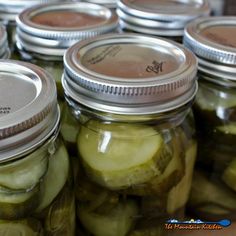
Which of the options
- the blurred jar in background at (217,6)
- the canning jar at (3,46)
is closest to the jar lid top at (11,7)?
the canning jar at (3,46)

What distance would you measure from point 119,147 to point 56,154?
72 millimetres

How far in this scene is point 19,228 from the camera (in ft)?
1.42

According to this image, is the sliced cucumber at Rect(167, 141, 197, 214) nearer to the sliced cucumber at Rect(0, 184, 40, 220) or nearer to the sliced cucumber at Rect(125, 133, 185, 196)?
the sliced cucumber at Rect(125, 133, 185, 196)

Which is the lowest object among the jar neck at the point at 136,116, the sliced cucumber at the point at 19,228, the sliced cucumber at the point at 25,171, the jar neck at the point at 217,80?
the sliced cucumber at the point at 19,228

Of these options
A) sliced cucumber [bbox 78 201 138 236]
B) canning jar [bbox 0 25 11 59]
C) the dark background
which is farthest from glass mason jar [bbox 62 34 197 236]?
the dark background

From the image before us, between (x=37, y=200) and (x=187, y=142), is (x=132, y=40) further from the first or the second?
(x=37, y=200)

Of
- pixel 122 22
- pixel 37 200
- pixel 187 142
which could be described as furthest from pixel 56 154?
pixel 122 22

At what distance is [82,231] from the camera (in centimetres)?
57

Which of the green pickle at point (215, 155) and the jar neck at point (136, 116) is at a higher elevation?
the jar neck at point (136, 116)

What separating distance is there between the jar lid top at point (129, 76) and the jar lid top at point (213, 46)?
0.03 meters

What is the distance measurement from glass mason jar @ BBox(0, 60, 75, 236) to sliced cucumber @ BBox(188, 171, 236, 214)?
0.71 ft

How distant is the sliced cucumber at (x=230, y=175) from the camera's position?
58 cm

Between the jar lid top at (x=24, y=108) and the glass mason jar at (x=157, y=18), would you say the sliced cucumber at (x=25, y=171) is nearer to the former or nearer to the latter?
the jar lid top at (x=24, y=108)

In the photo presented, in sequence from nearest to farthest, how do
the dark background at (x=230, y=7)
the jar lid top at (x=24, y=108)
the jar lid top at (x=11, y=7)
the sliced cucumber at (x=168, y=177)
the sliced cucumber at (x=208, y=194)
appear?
1. the jar lid top at (x=24, y=108)
2. the sliced cucumber at (x=168, y=177)
3. the sliced cucumber at (x=208, y=194)
4. the jar lid top at (x=11, y=7)
5. the dark background at (x=230, y=7)
